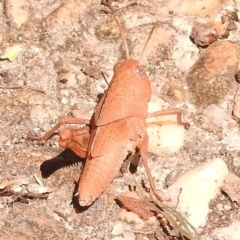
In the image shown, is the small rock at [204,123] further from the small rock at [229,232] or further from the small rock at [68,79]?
the small rock at [68,79]

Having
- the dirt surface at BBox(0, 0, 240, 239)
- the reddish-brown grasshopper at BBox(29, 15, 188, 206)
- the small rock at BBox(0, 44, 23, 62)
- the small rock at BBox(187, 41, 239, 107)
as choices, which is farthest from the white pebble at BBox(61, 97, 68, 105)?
the small rock at BBox(187, 41, 239, 107)

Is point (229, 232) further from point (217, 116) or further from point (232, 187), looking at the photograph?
point (217, 116)

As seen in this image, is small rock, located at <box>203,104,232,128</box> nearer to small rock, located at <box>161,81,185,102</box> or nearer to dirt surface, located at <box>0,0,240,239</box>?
dirt surface, located at <box>0,0,240,239</box>

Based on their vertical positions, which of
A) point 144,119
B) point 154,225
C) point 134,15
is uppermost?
point 134,15

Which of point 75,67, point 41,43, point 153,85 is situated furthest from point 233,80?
point 41,43

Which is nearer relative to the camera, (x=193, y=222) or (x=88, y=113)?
(x=193, y=222)

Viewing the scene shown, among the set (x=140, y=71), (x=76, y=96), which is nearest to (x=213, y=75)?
(x=140, y=71)

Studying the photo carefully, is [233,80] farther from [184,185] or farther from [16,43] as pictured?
[16,43]
